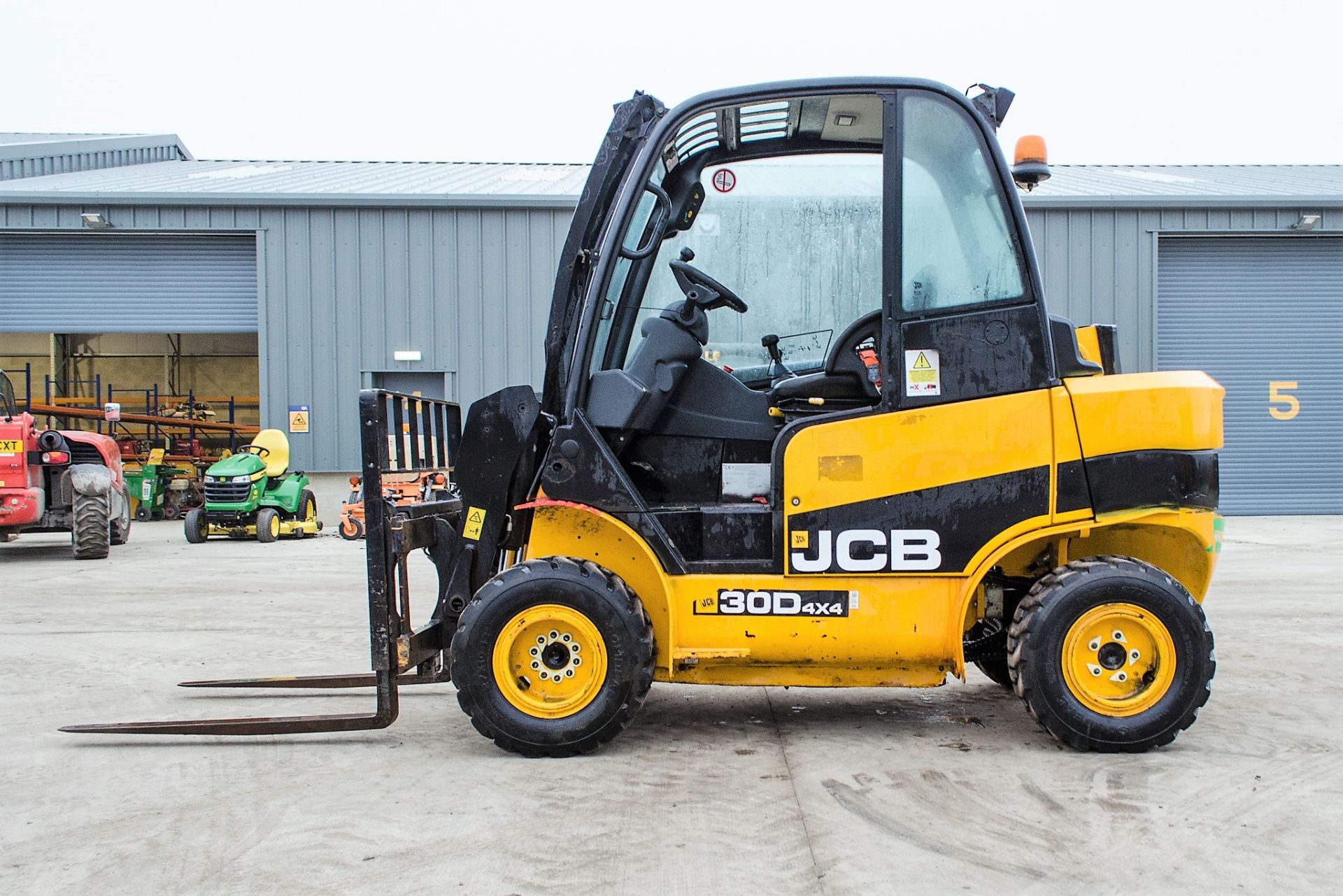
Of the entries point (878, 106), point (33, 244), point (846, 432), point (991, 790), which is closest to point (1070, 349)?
point (846, 432)

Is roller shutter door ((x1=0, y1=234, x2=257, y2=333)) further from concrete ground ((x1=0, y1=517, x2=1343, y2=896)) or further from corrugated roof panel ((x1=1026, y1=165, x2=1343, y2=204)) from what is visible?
concrete ground ((x1=0, y1=517, x2=1343, y2=896))

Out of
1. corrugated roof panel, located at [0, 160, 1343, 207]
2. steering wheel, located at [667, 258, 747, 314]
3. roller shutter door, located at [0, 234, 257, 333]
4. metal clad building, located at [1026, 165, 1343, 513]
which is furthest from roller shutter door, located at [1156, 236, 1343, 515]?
steering wheel, located at [667, 258, 747, 314]

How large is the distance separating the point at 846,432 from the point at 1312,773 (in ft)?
7.05

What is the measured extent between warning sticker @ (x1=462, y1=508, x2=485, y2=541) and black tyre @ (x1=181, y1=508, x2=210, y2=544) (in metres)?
12.4

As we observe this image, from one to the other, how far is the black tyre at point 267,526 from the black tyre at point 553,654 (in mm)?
12582

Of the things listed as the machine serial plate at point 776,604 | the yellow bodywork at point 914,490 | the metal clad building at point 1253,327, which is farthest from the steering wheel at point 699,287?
the metal clad building at point 1253,327

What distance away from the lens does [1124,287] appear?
1889cm

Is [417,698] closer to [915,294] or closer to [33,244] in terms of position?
[915,294]

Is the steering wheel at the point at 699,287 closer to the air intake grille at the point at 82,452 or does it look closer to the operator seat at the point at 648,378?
the operator seat at the point at 648,378

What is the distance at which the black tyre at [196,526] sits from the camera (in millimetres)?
15406

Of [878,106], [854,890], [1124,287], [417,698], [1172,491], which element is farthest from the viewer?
[1124,287]

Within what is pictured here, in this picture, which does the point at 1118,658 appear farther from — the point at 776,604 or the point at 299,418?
the point at 299,418

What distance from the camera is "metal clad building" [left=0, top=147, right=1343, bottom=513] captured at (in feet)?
61.3

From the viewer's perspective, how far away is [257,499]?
52.1 ft
